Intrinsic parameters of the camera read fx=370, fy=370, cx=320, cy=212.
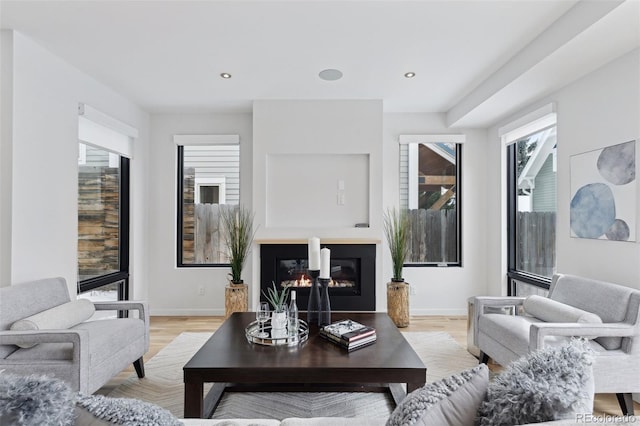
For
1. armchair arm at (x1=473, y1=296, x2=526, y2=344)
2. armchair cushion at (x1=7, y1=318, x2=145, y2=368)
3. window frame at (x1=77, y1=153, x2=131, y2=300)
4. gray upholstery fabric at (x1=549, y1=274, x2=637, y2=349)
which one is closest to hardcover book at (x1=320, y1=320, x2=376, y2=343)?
armchair arm at (x1=473, y1=296, x2=526, y2=344)

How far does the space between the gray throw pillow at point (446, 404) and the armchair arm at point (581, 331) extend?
141cm

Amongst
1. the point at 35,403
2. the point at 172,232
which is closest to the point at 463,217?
the point at 172,232

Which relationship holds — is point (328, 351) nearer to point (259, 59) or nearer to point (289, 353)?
point (289, 353)

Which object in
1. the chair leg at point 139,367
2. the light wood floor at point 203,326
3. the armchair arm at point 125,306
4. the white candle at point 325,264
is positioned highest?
the white candle at point 325,264

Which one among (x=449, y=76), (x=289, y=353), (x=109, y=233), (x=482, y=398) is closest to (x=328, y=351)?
(x=289, y=353)

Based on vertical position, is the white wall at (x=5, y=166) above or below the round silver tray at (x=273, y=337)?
above

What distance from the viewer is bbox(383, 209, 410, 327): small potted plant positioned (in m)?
4.12

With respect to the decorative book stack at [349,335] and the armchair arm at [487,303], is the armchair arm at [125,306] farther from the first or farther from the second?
the armchair arm at [487,303]

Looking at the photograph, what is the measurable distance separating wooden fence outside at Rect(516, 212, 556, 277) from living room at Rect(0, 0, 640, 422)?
0.24 m

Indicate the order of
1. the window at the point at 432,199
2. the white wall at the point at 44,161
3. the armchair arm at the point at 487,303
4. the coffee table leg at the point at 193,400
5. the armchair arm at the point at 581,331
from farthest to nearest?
the window at the point at 432,199 → the armchair arm at the point at 487,303 → the white wall at the point at 44,161 → the armchair arm at the point at 581,331 → the coffee table leg at the point at 193,400

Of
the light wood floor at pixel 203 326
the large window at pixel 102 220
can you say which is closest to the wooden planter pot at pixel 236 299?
the light wood floor at pixel 203 326

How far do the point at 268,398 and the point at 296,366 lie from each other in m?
0.72

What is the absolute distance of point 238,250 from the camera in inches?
163

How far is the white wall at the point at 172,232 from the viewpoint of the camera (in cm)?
468
